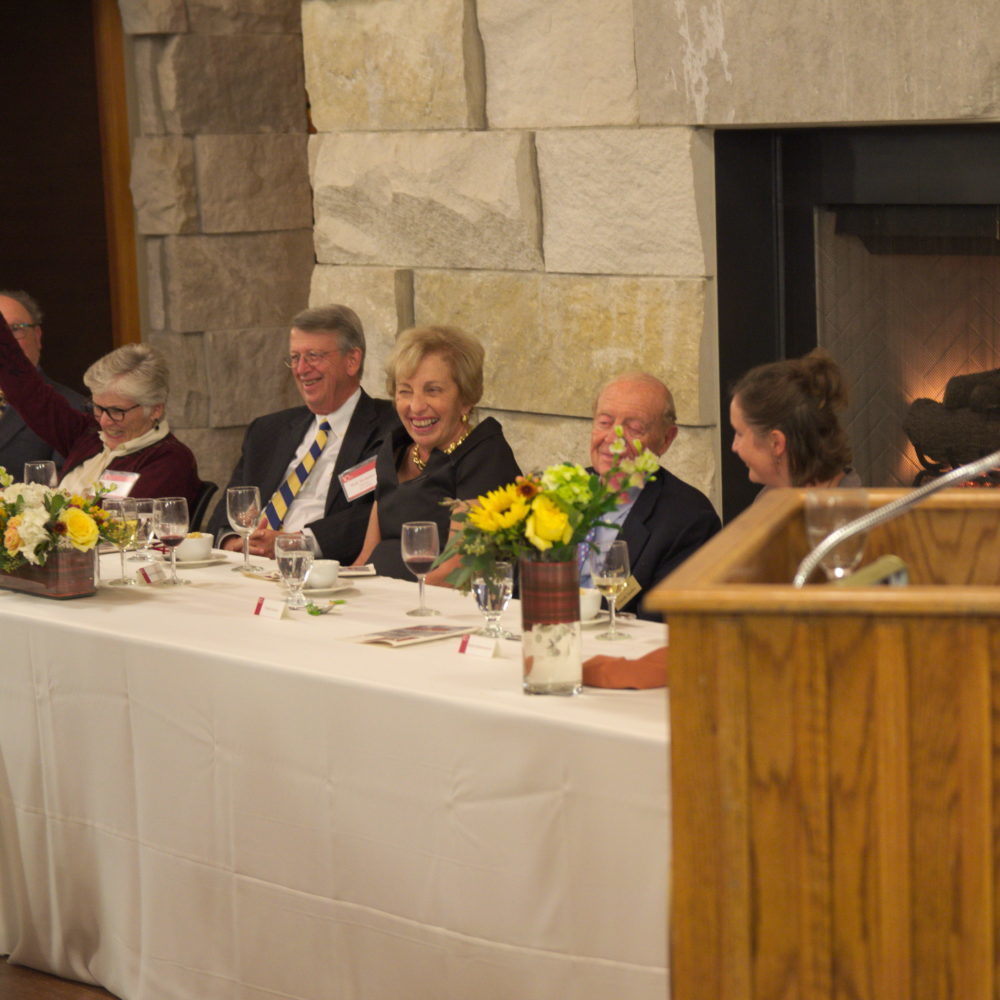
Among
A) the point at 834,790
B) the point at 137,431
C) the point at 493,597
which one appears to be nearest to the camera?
the point at 834,790

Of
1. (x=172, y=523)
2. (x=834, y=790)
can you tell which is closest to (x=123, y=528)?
(x=172, y=523)

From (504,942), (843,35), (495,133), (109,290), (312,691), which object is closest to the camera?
(504,942)

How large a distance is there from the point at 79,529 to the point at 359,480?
1101mm

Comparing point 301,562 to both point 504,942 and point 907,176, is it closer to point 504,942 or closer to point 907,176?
point 504,942

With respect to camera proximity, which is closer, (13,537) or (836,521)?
(836,521)

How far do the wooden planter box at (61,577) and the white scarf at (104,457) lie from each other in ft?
3.72

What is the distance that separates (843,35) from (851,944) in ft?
8.73

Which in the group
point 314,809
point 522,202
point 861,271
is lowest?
point 314,809

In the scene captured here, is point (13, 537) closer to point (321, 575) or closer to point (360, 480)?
point (321, 575)

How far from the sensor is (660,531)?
314cm

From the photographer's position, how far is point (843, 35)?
12.0 ft

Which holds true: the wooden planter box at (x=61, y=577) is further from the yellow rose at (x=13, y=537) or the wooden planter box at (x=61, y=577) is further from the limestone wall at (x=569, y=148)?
the limestone wall at (x=569, y=148)

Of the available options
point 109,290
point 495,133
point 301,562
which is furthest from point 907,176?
point 109,290

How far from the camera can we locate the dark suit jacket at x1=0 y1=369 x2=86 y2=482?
484 cm
